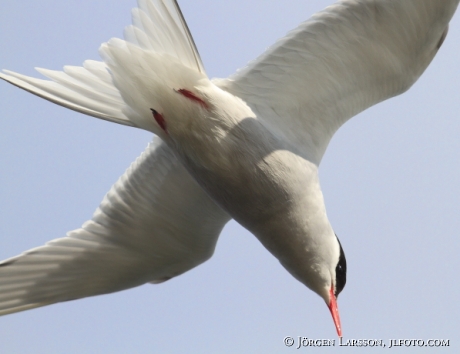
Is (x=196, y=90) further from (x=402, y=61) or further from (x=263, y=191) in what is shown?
(x=402, y=61)

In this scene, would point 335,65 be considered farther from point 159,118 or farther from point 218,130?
point 159,118

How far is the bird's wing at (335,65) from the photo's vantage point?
11.2 ft

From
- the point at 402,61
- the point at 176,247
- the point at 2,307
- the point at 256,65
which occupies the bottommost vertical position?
the point at 176,247

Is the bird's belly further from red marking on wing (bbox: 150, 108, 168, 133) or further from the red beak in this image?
the red beak

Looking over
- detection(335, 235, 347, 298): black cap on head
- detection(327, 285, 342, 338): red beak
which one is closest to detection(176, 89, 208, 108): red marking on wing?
detection(335, 235, 347, 298): black cap on head

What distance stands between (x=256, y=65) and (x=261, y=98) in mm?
168

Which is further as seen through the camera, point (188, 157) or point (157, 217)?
point (157, 217)

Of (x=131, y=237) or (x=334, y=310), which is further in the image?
(x=131, y=237)

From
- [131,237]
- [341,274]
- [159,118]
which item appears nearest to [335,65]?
[159,118]

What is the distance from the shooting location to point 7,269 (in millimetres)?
3686

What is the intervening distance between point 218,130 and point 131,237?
1.02 m

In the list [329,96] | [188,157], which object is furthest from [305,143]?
[188,157]

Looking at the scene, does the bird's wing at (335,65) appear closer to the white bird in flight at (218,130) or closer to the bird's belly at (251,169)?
the white bird in flight at (218,130)

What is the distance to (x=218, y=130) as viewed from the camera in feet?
10.6
